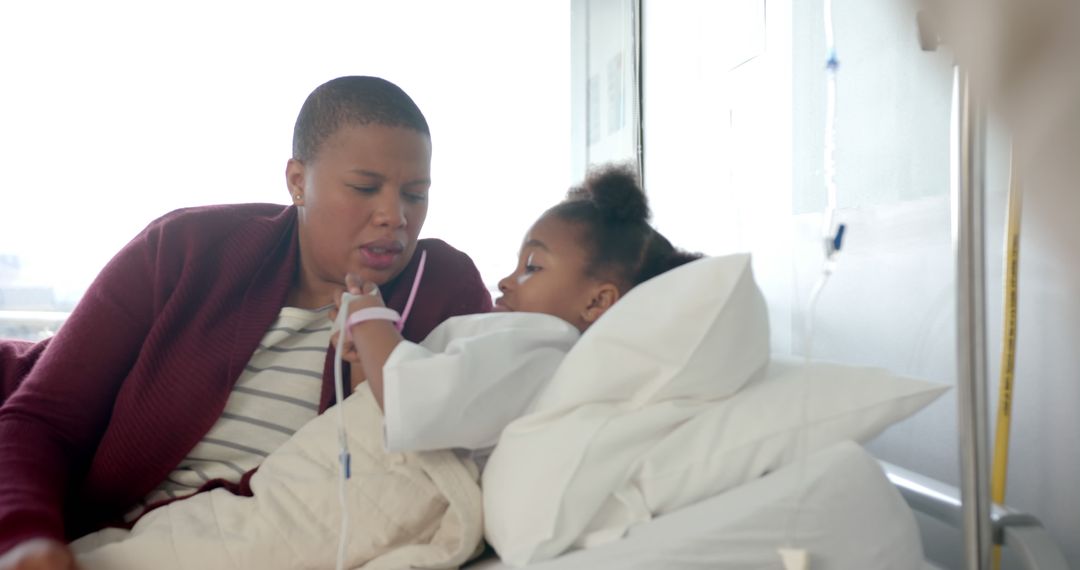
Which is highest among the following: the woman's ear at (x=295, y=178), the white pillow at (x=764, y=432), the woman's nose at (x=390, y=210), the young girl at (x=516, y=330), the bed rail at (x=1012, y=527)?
the woman's ear at (x=295, y=178)

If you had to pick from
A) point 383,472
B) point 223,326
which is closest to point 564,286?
point 383,472

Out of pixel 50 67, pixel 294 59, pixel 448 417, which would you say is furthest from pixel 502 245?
pixel 448 417

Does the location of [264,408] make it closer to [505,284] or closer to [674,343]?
[505,284]

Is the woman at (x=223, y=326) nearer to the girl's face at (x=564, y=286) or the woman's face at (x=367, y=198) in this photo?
the woman's face at (x=367, y=198)

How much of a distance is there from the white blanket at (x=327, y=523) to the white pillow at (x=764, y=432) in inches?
9.1

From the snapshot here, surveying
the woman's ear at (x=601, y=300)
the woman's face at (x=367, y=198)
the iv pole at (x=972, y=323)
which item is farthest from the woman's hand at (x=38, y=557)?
the iv pole at (x=972, y=323)

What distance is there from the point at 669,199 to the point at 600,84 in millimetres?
702

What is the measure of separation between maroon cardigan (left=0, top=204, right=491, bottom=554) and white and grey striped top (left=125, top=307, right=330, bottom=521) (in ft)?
0.09

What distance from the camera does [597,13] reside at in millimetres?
2584

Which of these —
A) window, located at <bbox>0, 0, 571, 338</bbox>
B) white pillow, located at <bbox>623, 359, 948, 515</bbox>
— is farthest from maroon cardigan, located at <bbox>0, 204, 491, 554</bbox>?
window, located at <bbox>0, 0, 571, 338</bbox>

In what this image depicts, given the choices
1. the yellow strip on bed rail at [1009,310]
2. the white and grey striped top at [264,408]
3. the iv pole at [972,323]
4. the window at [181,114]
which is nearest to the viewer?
the iv pole at [972,323]

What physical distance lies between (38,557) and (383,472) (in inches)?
14.2

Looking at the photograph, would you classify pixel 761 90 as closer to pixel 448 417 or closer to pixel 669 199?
pixel 669 199

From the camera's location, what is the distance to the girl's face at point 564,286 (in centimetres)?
125
